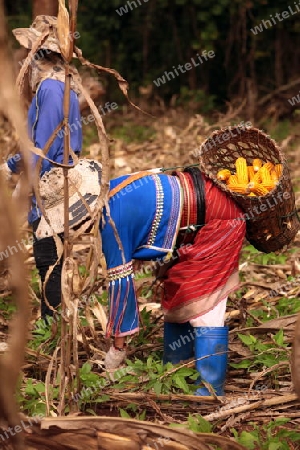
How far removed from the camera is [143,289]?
5.55 metres

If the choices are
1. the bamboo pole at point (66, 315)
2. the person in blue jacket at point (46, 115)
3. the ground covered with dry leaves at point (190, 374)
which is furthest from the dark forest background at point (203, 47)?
the bamboo pole at point (66, 315)

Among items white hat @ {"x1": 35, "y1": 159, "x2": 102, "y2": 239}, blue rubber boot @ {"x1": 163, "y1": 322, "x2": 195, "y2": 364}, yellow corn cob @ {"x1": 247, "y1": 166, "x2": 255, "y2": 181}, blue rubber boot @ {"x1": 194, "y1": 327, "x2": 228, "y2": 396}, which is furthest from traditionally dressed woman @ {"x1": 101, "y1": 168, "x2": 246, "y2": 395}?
blue rubber boot @ {"x1": 163, "y1": 322, "x2": 195, "y2": 364}

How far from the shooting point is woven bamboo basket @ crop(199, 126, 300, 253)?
3.84m

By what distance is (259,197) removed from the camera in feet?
12.4

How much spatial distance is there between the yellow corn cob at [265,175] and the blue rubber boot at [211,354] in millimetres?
723

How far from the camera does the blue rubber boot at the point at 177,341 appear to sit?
4289 millimetres

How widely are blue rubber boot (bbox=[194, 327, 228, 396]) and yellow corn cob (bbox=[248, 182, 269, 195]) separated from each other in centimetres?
66

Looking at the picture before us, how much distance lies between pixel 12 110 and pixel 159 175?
2.32 m

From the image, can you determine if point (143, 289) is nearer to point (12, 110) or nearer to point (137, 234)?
point (137, 234)

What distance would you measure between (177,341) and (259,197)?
962 mm

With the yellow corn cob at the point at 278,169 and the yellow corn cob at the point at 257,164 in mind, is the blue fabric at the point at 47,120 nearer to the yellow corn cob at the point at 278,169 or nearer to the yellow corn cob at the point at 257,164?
the yellow corn cob at the point at 257,164

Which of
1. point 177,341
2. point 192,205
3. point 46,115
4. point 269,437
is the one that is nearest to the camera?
point 269,437

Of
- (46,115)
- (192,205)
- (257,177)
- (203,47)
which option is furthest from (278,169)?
(203,47)

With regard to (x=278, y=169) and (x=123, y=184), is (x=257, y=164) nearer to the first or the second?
(x=278, y=169)
